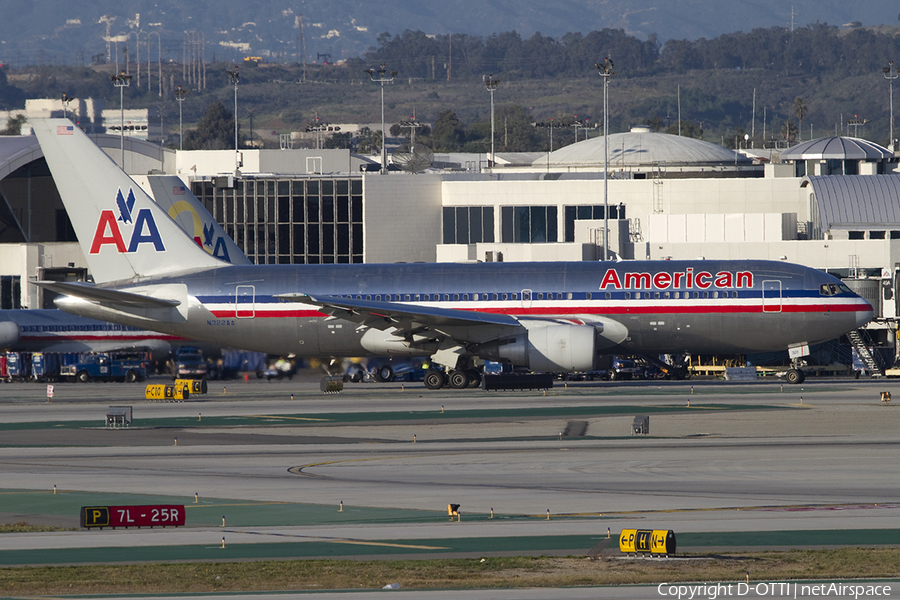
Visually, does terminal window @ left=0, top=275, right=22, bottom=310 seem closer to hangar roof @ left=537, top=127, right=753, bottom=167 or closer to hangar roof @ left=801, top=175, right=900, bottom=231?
hangar roof @ left=537, top=127, right=753, bottom=167

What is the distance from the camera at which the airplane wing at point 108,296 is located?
171 ft

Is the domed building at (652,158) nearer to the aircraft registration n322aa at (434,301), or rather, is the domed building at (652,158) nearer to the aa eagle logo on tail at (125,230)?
the aircraft registration n322aa at (434,301)

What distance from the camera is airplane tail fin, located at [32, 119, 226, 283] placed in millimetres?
55312

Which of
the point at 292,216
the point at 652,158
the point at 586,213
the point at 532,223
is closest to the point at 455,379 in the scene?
the point at 532,223

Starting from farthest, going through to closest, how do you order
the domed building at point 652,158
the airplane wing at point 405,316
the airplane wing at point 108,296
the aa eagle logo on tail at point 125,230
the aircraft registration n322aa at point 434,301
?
1. the domed building at point 652,158
2. the aa eagle logo on tail at point 125,230
3. the airplane wing at point 108,296
4. the aircraft registration n322aa at point 434,301
5. the airplane wing at point 405,316

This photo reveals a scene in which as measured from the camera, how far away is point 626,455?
31.7 metres

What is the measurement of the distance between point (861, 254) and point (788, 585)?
63.6 meters

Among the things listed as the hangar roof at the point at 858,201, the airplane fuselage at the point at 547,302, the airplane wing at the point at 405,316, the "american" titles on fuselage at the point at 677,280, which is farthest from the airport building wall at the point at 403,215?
the "american" titles on fuselage at the point at 677,280

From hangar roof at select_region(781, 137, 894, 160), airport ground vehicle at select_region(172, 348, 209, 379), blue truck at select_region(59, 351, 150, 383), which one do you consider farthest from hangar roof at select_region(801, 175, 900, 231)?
blue truck at select_region(59, 351, 150, 383)

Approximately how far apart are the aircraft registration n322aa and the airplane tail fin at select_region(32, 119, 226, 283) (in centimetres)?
6

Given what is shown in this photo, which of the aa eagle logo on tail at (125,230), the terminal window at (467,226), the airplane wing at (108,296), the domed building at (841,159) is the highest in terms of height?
the domed building at (841,159)

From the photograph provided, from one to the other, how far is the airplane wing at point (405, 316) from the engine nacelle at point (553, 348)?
87 cm

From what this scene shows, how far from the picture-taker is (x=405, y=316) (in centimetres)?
5100

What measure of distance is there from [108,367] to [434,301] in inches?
1194
